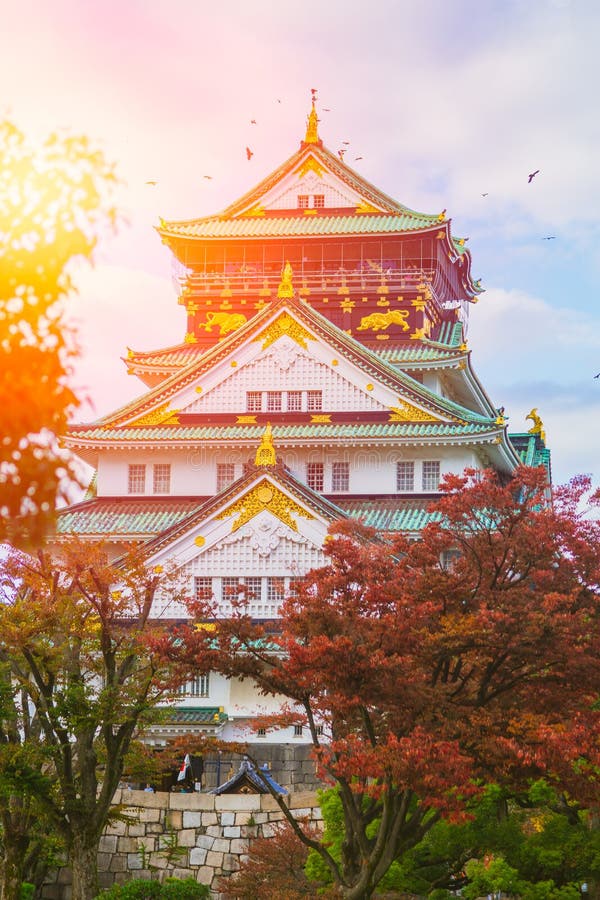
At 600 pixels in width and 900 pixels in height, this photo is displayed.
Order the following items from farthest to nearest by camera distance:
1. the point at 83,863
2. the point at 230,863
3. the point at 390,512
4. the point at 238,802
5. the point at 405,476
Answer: the point at 405,476
the point at 390,512
the point at 238,802
the point at 230,863
the point at 83,863

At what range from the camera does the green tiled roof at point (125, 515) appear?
179ft

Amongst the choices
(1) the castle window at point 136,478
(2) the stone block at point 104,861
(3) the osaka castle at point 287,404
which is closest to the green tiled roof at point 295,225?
(3) the osaka castle at point 287,404

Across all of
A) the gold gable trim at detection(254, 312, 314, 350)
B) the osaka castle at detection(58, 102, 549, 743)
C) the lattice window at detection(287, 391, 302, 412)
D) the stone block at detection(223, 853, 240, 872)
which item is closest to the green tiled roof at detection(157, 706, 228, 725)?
the osaka castle at detection(58, 102, 549, 743)

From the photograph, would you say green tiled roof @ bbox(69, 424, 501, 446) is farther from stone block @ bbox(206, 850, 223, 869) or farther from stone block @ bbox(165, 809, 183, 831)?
stone block @ bbox(206, 850, 223, 869)

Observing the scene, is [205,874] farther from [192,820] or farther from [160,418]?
[160,418]

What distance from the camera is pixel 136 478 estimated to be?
57.6m

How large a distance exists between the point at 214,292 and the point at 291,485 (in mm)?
16490

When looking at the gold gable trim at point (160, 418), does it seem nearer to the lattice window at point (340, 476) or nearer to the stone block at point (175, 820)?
the lattice window at point (340, 476)

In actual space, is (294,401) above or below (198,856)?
above

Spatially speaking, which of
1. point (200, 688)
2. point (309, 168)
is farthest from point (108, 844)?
point (309, 168)

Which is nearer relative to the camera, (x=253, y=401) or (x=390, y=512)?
(x=390, y=512)

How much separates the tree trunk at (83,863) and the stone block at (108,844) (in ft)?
23.3

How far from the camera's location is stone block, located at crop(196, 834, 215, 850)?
35500 mm

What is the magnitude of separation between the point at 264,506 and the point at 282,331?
9841mm
